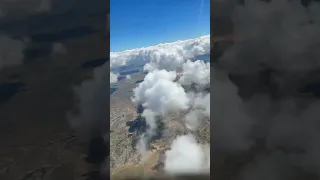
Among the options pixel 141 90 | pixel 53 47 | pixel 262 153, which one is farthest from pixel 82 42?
pixel 262 153

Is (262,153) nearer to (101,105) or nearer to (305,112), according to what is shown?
(305,112)

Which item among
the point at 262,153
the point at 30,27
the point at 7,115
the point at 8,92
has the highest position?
the point at 30,27

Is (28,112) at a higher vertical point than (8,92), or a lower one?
lower

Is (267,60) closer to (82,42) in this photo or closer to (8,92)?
(82,42)

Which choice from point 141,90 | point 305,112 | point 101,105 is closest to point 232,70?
point 305,112

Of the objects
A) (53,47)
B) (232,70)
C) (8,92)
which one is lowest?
(8,92)

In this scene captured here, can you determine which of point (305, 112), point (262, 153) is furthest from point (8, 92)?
point (305, 112)

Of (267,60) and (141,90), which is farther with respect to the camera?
(141,90)

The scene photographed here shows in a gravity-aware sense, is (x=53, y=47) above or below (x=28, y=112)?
above

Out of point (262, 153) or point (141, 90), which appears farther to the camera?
point (141, 90)
